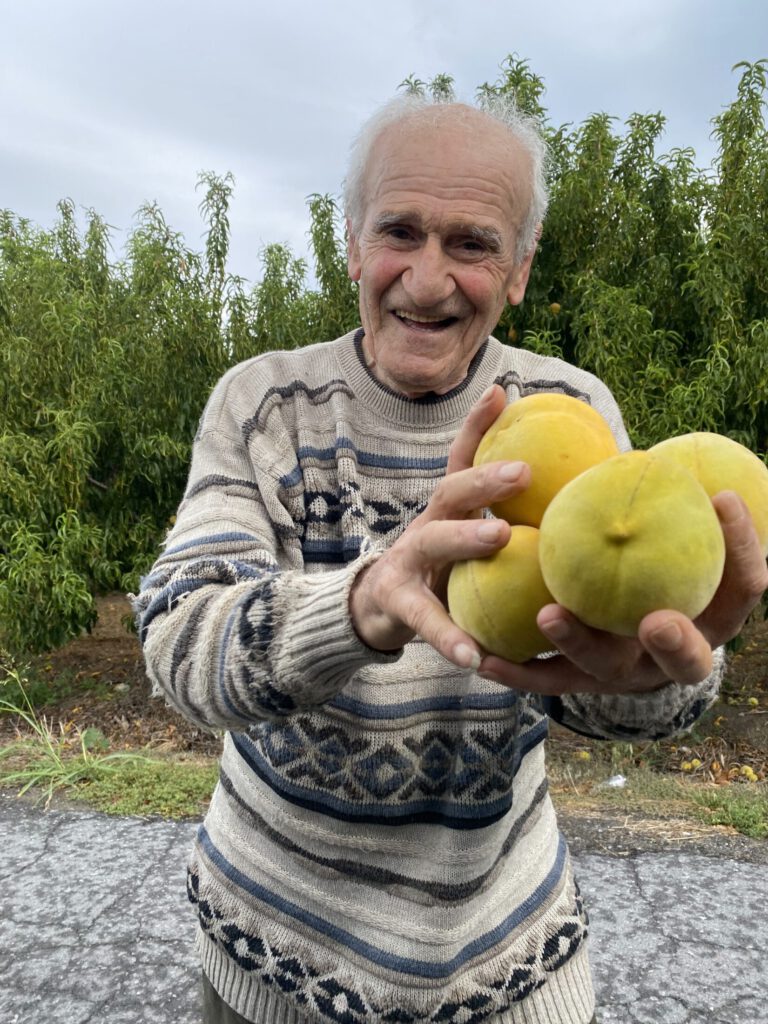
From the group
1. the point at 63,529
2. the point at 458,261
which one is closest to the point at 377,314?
the point at 458,261

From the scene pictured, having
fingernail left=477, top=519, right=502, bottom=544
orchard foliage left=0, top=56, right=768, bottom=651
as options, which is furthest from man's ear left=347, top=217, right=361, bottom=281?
orchard foliage left=0, top=56, right=768, bottom=651

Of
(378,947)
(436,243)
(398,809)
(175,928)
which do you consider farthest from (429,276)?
(175,928)

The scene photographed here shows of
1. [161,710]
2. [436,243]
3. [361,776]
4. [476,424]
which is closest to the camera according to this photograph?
[476,424]

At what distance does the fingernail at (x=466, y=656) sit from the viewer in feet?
3.06

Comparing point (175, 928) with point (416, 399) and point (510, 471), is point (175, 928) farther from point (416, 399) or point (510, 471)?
point (510, 471)

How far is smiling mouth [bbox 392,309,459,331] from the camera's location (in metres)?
1.56

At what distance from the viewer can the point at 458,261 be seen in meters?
1.55

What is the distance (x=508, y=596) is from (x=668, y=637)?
0.17m

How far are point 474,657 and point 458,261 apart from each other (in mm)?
853

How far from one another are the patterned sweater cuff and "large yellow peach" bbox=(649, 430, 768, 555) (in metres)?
0.34

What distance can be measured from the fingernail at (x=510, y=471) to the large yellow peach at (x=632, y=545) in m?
0.06

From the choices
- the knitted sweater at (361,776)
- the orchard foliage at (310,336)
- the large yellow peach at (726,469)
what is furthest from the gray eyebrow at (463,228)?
the orchard foliage at (310,336)

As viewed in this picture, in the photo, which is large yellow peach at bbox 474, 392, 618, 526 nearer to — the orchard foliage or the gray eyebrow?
the gray eyebrow

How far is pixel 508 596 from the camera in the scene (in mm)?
920
